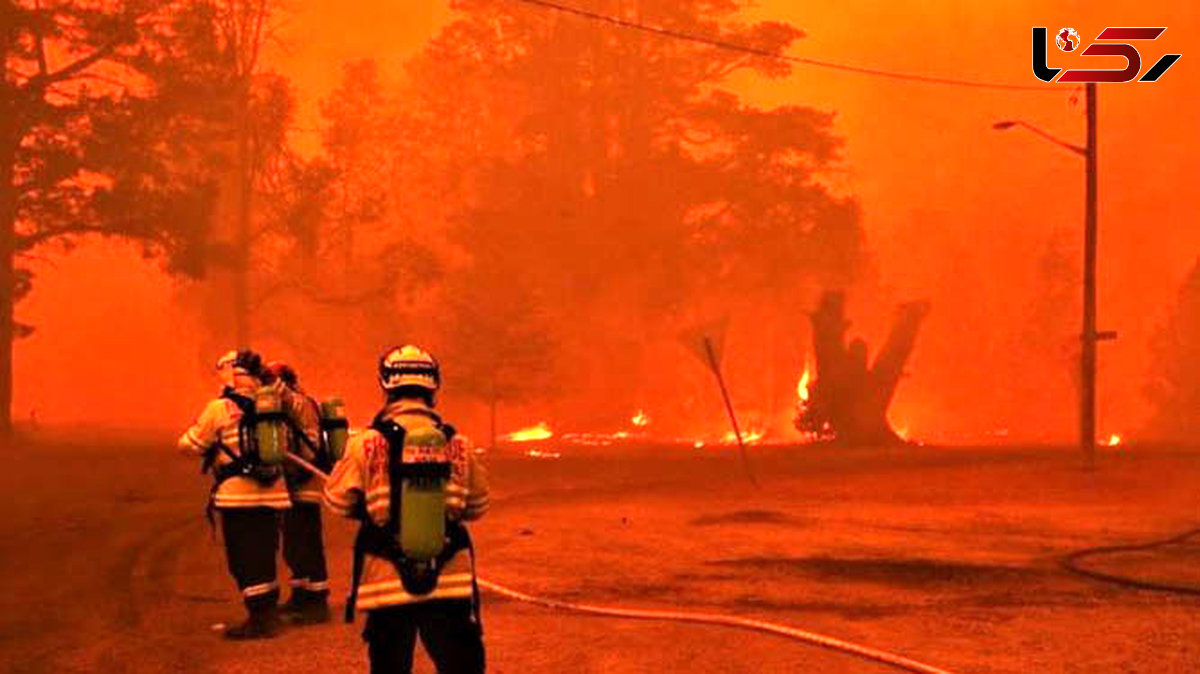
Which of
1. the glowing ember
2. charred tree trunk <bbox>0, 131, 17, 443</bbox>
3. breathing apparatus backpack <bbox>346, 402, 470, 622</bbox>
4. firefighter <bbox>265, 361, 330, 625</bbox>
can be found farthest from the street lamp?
the glowing ember

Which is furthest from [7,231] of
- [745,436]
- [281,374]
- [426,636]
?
[426,636]

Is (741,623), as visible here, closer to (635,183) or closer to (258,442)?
(258,442)

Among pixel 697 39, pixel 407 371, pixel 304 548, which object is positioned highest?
pixel 697 39

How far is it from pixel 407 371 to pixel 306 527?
4.42 metres

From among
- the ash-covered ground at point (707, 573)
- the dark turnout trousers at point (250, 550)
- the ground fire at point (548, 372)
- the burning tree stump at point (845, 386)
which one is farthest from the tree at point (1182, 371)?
the dark turnout trousers at point (250, 550)

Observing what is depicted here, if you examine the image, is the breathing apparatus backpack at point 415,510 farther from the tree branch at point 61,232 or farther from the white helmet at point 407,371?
the tree branch at point 61,232

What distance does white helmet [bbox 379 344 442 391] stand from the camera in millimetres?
5820

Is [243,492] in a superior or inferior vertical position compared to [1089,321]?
inferior

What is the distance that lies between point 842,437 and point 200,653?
31.1 metres

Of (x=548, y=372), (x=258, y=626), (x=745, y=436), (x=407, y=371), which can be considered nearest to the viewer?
(x=407, y=371)

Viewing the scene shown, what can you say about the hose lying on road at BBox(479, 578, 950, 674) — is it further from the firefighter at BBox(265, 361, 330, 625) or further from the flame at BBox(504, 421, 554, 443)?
the flame at BBox(504, 421, 554, 443)

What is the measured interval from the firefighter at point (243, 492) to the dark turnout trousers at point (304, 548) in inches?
21.1

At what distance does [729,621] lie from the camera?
9.49 meters

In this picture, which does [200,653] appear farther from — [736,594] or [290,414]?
[736,594]
